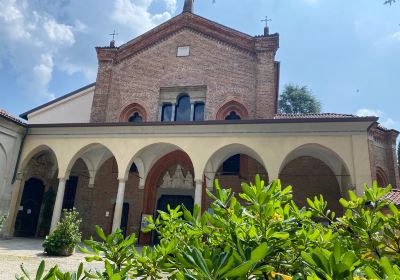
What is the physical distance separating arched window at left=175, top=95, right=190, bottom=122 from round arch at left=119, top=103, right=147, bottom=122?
1.88 meters

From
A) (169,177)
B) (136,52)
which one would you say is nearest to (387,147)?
(169,177)

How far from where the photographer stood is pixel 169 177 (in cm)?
1573

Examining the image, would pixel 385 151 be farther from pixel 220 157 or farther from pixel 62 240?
pixel 62 240

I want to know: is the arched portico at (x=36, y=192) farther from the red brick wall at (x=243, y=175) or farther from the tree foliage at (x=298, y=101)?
the tree foliage at (x=298, y=101)

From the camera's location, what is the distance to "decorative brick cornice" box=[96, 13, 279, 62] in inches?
633

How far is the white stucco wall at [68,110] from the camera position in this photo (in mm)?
17984

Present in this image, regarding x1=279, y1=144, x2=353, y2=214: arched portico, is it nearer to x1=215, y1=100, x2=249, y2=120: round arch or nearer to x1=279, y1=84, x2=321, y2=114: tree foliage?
x1=215, y1=100, x2=249, y2=120: round arch

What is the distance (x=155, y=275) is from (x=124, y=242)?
0.79ft

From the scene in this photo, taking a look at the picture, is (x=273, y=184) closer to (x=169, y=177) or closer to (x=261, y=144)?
(x=261, y=144)

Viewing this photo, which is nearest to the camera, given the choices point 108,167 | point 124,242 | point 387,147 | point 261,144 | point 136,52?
point 124,242

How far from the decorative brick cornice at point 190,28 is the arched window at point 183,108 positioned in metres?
3.86

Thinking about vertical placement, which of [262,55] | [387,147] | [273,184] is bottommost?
[273,184]

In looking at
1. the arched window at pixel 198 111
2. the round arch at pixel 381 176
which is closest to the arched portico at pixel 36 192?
the arched window at pixel 198 111

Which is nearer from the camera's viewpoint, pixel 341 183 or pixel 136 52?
pixel 341 183
